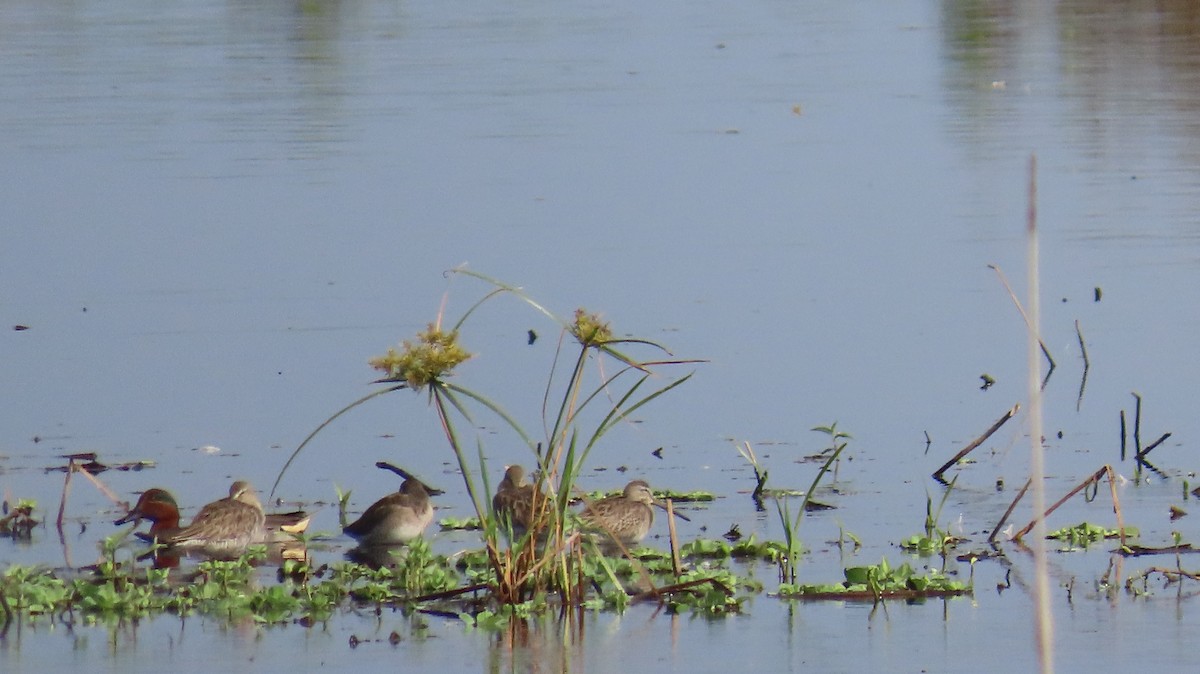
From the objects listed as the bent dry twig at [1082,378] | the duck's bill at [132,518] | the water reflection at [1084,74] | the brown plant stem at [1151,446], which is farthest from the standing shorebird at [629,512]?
the water reflection at [1084,74]

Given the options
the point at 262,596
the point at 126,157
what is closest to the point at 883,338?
the point at 262,596

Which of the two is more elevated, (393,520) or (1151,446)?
(1151,446)

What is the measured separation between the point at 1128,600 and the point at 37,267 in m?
8.25

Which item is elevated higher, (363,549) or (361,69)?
(361,69)

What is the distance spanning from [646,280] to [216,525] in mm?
5126

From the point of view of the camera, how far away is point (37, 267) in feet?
42.4

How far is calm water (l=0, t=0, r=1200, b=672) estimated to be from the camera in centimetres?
682

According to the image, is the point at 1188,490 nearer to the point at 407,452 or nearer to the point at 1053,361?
the point at 1053,361

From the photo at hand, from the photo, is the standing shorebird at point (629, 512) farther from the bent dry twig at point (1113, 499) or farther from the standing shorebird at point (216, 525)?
the bent dry twig at point (1113, 499)

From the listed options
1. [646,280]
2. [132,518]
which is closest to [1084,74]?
[646,280]

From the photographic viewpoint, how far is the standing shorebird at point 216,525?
24.0ft

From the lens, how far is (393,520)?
738 centimetres

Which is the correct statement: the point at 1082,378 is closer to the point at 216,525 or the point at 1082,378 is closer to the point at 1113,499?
the point at 1113,499

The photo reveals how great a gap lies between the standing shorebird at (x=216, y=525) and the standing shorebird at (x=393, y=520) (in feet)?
1.16
